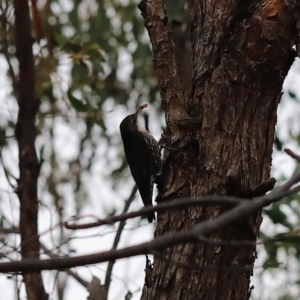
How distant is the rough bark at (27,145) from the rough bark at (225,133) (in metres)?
1.10

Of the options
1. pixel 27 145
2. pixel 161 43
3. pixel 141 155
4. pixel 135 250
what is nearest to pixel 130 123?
pixel 141 155

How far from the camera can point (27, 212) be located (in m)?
3.69

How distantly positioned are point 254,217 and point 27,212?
1557 mm

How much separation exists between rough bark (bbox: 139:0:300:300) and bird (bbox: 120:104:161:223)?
57.2 inches

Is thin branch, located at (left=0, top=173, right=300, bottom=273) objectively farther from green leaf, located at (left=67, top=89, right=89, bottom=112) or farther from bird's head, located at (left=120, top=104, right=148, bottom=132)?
bird's head, located at (left=120, top=104, right=148, bottom=132)

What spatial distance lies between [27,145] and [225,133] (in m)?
1.55

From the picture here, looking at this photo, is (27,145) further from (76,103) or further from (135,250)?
(135,250)

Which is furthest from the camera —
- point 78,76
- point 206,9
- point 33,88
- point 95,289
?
point 78,76

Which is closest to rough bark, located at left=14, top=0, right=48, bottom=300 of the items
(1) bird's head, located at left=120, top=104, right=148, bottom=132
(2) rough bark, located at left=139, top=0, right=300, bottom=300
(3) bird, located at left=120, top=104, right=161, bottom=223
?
(3) bird, located at left=120, top=104, right=161, bottom=223

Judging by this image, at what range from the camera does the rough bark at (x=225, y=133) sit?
2.43 metres

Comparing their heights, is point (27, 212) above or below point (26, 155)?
below

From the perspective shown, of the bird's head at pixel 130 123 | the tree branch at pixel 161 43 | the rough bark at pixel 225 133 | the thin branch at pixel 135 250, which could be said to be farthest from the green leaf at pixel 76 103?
the thin branch at pixel 135 250

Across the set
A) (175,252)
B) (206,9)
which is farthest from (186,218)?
(206,9)

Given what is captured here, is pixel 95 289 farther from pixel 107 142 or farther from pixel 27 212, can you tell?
pixel 107 142
